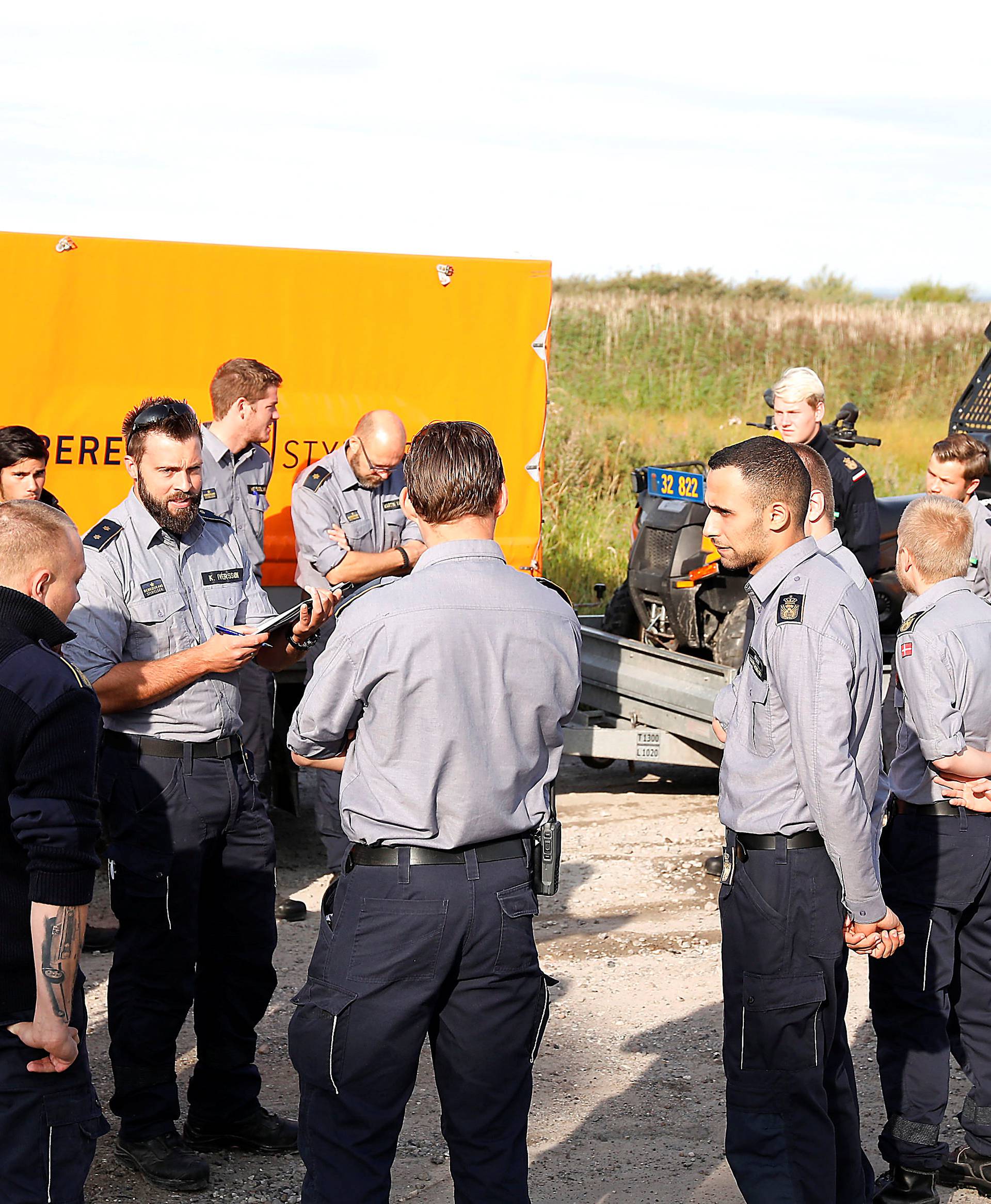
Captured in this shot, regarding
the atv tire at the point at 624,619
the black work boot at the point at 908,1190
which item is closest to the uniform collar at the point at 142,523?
the black work boot at the point at 908,1190

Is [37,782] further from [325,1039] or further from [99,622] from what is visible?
[99,622]

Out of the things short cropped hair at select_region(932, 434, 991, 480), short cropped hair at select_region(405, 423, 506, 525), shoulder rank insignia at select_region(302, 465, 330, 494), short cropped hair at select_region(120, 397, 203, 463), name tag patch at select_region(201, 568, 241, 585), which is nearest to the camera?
short cropped hair at select_region(405, 423, 506, 525)

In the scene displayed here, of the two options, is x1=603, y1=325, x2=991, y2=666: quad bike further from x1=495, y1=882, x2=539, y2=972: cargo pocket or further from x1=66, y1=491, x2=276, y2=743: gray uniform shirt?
x1=495, y1=882, x2=539, y2=972: cargo pocket

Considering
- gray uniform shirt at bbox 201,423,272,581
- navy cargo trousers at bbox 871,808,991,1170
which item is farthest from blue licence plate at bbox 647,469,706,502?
navy cargo trousers at bbox 871,808,991,1170

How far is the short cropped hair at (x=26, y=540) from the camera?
8.57 ft

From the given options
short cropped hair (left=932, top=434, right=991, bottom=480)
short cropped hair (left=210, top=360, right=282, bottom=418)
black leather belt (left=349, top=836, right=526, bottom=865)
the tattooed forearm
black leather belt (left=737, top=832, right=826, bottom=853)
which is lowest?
the tattooed forearm

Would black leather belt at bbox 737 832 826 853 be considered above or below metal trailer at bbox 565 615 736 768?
above

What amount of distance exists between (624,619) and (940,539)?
13.1 feet

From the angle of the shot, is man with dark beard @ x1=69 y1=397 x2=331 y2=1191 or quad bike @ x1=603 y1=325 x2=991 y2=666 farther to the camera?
quad bike @ x1=603 y1=325 x2=991 y2=666

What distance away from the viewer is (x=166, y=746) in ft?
12.3

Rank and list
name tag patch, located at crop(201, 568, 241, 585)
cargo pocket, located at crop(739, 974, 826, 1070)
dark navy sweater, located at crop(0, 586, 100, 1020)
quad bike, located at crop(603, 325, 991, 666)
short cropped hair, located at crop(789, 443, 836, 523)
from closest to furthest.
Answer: dark navy sweater, located at crop(0, 586, 100, 1020) < cargo pocket, located at crop(739, 974, 826, 1070) < short cropped hair, located at crop(789, 443, 836, 523) < name tag patch, located at crop(201, 568, 241, 585) < quad bike, located at crop(603, 325, 991, 666)

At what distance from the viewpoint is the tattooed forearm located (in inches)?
98.7

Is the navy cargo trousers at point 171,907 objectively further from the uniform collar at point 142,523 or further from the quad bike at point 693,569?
the quad bike at point 693,569

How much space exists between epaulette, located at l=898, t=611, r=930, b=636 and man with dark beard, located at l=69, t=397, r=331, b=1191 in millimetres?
1796
